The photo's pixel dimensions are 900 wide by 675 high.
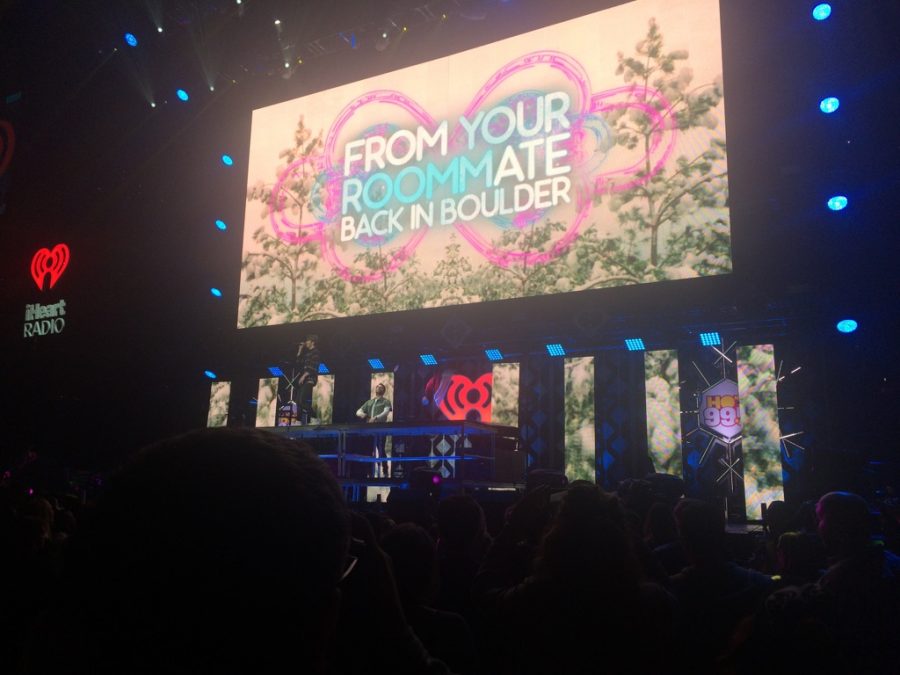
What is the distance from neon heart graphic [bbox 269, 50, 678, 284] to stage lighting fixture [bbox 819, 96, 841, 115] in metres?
1.45

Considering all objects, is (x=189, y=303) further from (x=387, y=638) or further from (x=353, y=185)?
(x=387, y=638)

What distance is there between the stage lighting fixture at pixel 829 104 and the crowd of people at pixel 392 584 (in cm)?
463

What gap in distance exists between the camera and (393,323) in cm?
954

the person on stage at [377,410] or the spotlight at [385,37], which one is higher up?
the spotlight at [385,37]

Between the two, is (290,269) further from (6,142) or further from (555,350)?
(6,142)

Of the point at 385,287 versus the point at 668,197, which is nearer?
the point at 668,197

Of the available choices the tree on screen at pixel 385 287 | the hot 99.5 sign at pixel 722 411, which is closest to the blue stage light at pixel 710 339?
the hot 99.5 sign at pixel 722 411

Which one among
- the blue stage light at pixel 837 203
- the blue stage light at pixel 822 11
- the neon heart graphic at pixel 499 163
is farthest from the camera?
the neon heart graphic at pixel 499 163

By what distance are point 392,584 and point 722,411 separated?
25.1 ft

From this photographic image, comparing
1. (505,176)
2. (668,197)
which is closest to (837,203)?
(668,197)

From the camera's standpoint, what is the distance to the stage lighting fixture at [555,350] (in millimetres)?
9016

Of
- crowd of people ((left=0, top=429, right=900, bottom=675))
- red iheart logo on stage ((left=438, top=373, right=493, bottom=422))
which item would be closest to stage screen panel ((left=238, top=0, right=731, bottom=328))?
red iheart logo on stage ((left=438, top=373, right=493, bottom=422))

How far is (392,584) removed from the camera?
3.33 ft

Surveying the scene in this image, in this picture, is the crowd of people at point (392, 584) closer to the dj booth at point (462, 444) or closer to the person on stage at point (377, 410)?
the dj booth at point (462, 444)
